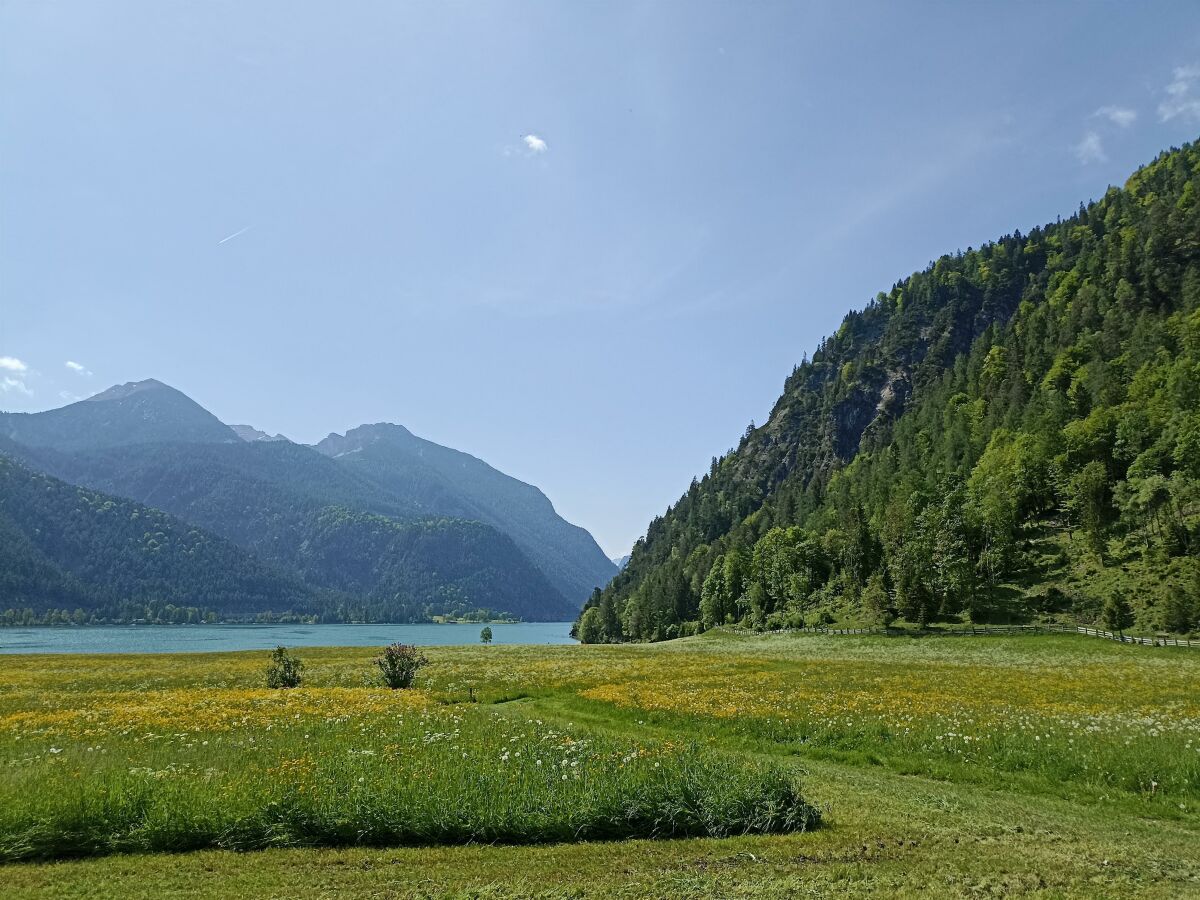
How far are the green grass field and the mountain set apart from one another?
67529 millimetres

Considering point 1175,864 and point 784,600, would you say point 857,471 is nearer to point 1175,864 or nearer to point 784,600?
point 784,600

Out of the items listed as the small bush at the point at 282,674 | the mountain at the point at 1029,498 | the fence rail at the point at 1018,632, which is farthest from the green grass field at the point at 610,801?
the mountain at the point at 1029,498

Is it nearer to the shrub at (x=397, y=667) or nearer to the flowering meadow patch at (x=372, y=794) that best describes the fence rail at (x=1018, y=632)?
the shrub at (x=397, y=667)

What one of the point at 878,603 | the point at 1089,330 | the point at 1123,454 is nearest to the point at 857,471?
the point at 1089,330

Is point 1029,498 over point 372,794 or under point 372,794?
over

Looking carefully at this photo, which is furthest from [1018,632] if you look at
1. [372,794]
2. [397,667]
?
[372,794]

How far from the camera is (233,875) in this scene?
33.1 feet

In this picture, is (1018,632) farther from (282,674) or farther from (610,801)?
(610,801)

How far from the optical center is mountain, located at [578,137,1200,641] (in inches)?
3514

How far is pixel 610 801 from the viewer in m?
12.7

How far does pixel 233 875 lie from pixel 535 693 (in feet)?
97.8

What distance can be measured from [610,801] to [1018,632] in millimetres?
83359

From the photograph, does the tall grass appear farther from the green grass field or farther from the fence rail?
the fence rail

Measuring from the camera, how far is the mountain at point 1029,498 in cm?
8925
